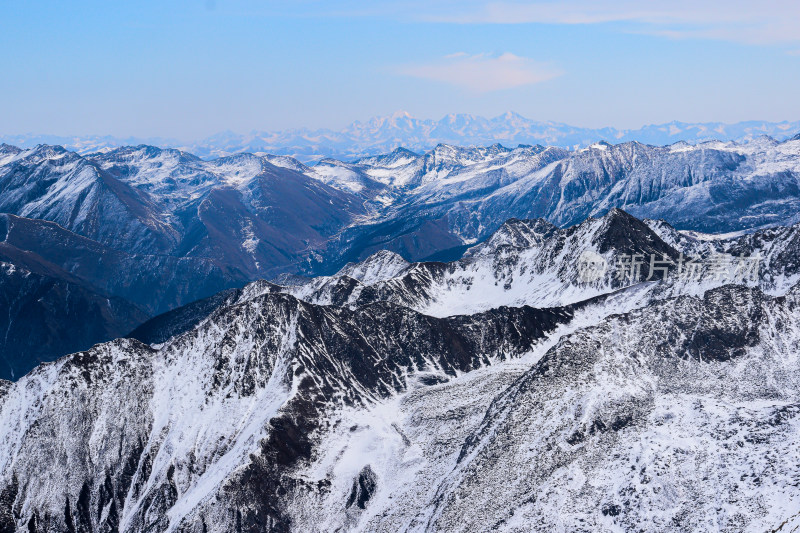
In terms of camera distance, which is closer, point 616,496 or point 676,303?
point 616,496

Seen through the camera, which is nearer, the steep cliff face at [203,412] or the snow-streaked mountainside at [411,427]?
the snow-streaked mountainside at [411,427]

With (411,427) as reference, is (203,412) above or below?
above

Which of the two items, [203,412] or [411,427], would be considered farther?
[411,427]

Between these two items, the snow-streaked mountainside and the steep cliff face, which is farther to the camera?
the steep cliff face

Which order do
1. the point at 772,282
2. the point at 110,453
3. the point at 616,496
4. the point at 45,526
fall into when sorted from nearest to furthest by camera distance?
the point at 616,496
the point at 45,526
the point at 110,453
the point at 772,282

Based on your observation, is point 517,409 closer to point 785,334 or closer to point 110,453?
point 785,334

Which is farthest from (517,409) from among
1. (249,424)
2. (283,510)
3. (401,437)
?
(249,424)

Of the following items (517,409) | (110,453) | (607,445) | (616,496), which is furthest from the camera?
(110,453)

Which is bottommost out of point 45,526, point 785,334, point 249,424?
point 45,526
